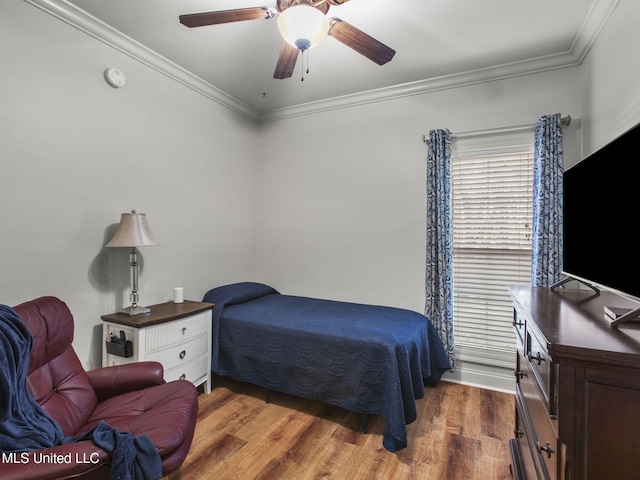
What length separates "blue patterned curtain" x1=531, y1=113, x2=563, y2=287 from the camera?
2.42m

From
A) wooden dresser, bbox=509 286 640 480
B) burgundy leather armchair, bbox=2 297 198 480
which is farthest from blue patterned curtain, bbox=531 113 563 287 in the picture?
burgundy leather armchair, bbox=2 297 198 480

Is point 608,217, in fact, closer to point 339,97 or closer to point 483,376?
point 483,376

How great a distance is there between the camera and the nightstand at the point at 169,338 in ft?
7.00

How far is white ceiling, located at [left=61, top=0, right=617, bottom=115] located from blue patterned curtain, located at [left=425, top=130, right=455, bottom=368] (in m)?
0.65

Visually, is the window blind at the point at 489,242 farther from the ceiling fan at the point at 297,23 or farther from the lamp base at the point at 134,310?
the lamp base at the point at 134,310

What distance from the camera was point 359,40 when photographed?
1729 millimetres

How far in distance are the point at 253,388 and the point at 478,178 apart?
2747mm

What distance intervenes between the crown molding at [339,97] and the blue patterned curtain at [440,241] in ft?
1.78

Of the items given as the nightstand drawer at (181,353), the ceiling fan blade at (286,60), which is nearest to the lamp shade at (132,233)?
the nightstand drawer at (181,353)

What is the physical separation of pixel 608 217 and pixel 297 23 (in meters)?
1.56

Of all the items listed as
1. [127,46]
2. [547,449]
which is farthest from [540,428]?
[127,46]

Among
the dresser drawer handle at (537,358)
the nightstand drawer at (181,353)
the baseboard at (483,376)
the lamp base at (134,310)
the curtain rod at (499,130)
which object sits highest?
the curtain rod at (499,130)

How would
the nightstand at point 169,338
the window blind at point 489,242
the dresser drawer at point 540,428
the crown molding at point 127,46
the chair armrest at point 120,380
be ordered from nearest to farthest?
1. the dresser drawer at point 540,428
2. the chair armrest at point 120,380
3. the crown molding at point 127,46
4. the nightstand at point 169,338
5. the window blind at point 489,242

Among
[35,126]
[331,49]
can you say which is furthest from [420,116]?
[35,126]
